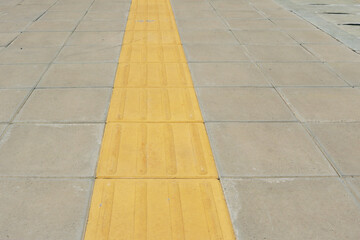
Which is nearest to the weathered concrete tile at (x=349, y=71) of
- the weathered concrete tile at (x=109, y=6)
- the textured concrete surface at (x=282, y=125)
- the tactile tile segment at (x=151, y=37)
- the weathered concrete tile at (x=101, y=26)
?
the textured concrete surface at (x=282, y=125)

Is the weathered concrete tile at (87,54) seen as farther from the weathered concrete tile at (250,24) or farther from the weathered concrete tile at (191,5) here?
the weathered concrete tile at (191,5)

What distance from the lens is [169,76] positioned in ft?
19.0

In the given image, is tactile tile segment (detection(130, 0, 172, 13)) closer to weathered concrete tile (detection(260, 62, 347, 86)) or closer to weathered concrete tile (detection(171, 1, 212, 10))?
weathered concrete tile (detection(171, 1, 212, 10))

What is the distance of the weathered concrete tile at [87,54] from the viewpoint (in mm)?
6355

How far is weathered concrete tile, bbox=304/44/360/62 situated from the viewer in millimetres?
6602

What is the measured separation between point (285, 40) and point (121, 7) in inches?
191

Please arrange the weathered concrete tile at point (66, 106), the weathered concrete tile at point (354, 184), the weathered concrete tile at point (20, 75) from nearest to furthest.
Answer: the weathered concrete tile at point (354, 184)
the weathered concrete tile at point (66, 106)
the weathered concrete tile at point (20, 75)

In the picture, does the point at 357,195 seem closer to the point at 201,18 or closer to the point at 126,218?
the point at 126,218

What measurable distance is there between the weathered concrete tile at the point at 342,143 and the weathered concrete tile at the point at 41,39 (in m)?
5.27

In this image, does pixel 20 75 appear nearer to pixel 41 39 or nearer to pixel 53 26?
pixel 41 39

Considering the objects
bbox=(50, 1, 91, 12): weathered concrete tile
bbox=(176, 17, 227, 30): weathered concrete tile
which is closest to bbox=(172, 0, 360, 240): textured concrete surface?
A: bbox=(176, 17, 227, 30): weathered concrete tile

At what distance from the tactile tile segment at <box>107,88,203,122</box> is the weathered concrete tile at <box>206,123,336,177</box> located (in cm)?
46

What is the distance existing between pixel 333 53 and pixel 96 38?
480 cm

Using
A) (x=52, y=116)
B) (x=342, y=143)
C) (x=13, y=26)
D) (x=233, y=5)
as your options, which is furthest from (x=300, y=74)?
(x=13, y=26)
